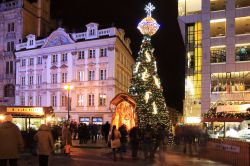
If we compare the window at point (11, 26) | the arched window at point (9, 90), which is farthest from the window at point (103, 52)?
the arched window at point (9, 90)

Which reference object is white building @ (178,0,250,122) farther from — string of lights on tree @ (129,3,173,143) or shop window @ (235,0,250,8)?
string of lights on tree @ (129,3,173,143)

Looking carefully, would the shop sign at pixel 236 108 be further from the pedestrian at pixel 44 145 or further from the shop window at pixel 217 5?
the pedestrian at pixel 44 145

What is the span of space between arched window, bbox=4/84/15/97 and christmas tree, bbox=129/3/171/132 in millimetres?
33728

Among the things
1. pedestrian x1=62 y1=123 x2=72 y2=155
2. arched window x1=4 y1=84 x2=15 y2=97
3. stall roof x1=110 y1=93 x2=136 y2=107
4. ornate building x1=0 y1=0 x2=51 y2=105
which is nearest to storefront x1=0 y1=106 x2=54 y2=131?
stall roof x1=110 y1=93 x2=136 y2=107

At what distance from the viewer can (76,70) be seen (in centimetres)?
5612

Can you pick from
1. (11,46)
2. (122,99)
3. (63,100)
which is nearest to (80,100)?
(63,100)

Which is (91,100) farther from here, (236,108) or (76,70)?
(236,108)

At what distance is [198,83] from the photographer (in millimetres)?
47375

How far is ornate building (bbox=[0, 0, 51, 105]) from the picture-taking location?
6047 centimetres

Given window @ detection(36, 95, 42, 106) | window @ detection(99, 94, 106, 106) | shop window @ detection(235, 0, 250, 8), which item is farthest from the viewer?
window @ detection(36, 95, 42, 106)

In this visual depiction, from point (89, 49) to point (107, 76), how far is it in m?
4.65

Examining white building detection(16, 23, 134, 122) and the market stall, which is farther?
white building detection(16, 23, 134, 122)

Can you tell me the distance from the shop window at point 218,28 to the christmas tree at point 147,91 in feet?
49.7

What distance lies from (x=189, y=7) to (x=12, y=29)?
27108mm
